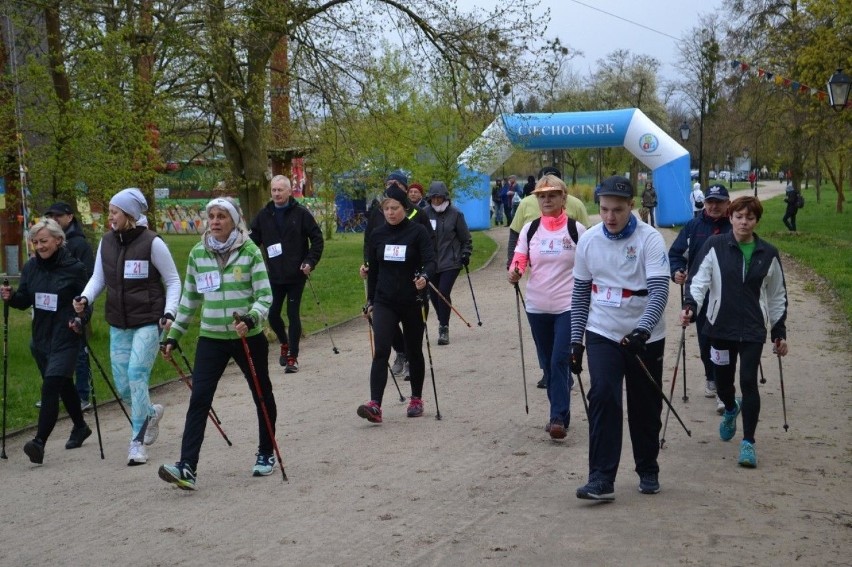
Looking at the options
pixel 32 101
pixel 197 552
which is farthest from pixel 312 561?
pixel 32 101

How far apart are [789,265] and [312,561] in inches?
834

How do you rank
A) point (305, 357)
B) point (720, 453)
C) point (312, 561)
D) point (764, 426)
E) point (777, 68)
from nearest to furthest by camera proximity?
point (312, 561) < point (720, 453) < point (764, 426) < point (305, 357) < point (777, 68)

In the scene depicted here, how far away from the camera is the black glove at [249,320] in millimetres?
7172

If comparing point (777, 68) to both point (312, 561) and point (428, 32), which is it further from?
point (312, 561)

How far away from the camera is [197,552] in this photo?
19.7ft

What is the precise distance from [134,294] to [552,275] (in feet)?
10.3

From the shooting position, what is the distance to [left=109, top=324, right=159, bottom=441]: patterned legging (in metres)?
8.34

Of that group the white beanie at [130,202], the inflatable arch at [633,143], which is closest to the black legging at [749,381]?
the white beanie at [130,202]

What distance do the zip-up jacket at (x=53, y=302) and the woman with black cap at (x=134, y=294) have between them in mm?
270

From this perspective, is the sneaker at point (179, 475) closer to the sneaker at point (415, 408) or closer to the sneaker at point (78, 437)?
the sneaker at point (78, 437)

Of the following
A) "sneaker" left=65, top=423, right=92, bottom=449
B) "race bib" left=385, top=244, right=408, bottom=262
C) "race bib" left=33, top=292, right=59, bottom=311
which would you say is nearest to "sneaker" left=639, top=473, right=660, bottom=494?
"race bib" left=385, top=244, right=408, bottom=262

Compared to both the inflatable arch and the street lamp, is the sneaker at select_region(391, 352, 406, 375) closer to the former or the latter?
the street lamp

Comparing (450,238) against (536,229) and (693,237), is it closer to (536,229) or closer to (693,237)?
(693,237)

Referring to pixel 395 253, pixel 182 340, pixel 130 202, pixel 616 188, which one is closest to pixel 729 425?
pixel 616 188
